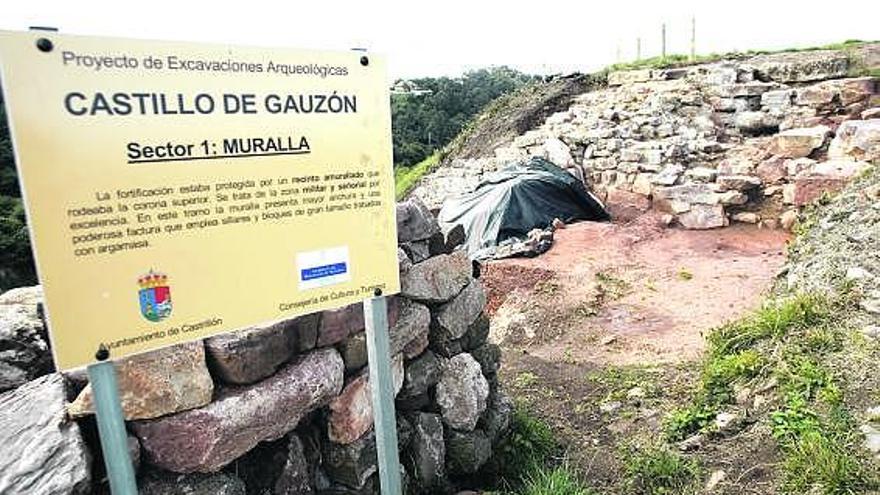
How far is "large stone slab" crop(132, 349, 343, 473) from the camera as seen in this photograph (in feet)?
6.77

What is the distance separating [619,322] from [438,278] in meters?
3.76

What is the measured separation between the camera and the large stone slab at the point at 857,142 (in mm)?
8484

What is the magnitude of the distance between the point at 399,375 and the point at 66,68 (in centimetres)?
191

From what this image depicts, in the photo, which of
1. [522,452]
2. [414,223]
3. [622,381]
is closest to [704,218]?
[622,381]

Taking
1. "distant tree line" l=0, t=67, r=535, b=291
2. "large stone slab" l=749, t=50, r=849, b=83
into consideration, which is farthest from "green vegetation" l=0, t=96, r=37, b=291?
"large stone slab" l=749, t=50, r=849, b=83

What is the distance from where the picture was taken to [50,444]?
1897 millimetres

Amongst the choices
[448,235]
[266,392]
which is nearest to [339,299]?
[266,392]

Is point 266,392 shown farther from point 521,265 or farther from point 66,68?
point 521,265

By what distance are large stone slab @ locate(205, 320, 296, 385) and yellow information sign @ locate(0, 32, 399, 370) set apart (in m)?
0.36

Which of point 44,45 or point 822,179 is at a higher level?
point 44,45

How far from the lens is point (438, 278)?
3230mm

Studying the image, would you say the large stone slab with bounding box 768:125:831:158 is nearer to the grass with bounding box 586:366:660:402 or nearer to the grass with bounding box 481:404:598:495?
the grass with bounding box 586:366:660:402

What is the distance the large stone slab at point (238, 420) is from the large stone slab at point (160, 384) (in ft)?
0.14

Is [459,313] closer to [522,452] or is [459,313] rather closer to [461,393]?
[461,393]
